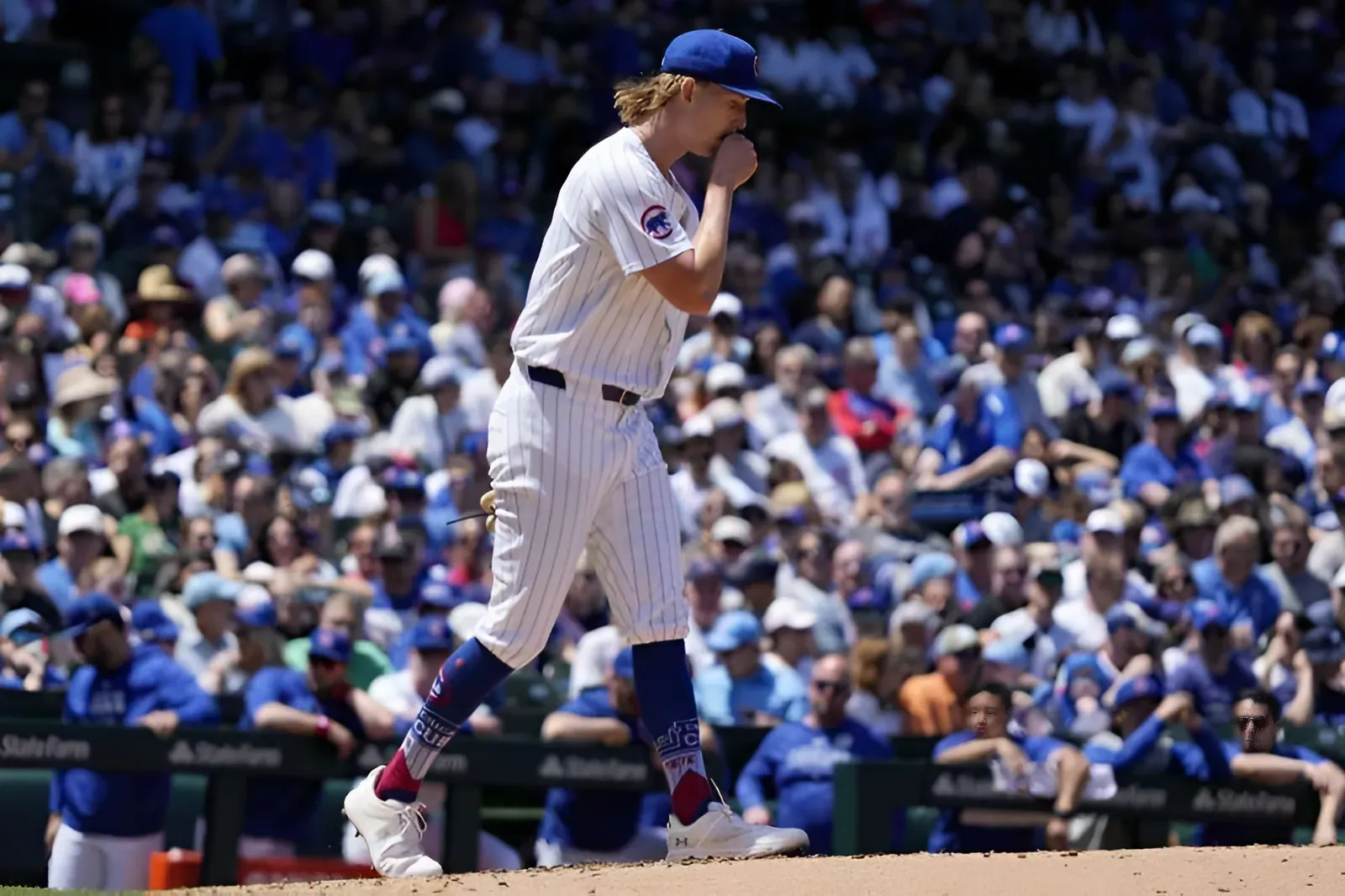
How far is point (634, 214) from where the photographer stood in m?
4.68

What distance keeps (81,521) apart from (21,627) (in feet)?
2.12

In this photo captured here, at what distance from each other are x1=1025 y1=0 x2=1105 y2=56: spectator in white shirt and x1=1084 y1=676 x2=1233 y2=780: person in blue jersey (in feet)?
31.8

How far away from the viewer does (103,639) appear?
720 cm

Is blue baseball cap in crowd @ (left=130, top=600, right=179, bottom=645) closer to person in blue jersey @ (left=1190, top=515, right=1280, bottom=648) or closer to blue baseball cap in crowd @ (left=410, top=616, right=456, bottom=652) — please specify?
blue baseball cap in crowd @ (left=410, top=616, right=456, bottom=652)

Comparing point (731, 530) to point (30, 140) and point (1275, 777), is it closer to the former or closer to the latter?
point (1275, 777)

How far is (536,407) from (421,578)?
4.33m

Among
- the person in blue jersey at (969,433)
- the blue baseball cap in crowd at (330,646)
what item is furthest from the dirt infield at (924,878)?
the person in blue jersey at (969,433)

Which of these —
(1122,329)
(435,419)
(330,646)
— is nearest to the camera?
(330,646)

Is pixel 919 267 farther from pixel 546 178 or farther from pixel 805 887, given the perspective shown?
pixel 805 887

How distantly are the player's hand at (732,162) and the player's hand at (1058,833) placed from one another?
3439mm

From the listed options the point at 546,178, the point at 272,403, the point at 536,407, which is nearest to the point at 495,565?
the point at 536,407

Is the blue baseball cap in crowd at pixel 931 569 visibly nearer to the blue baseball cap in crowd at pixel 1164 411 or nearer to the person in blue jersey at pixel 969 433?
the person in blue jersey at pixel 969 433

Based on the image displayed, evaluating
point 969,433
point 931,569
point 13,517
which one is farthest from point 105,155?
point 931,569

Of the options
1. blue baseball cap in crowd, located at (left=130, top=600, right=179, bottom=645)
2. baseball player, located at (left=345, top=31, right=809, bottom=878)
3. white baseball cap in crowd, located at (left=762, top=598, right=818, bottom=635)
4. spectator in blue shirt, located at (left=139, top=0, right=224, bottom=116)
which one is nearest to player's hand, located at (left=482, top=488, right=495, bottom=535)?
baseball player, located at (left=345, top=31, right=809, bottom=878)
